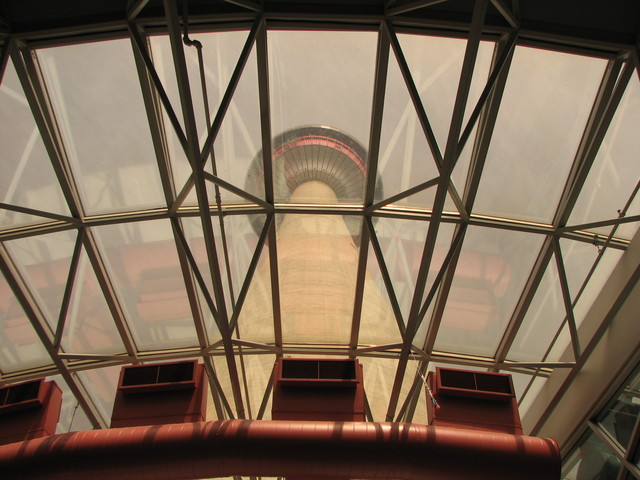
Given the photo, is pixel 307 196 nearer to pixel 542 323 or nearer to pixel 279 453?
pixel 279 453

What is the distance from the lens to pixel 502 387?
10.4 meters

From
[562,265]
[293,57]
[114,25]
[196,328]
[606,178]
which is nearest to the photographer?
[114,25]

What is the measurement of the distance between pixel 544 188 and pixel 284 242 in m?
6.41

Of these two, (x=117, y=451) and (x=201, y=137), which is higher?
(x=201, y=137)

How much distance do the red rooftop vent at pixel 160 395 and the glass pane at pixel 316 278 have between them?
11.6 ft

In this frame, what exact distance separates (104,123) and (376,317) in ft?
27.9

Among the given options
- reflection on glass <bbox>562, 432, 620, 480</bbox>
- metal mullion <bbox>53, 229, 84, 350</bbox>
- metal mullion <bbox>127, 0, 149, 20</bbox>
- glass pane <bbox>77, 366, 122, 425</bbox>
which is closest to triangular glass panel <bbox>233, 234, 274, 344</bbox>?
glass pane <bbox>77, 366, 122, 425</bbox>

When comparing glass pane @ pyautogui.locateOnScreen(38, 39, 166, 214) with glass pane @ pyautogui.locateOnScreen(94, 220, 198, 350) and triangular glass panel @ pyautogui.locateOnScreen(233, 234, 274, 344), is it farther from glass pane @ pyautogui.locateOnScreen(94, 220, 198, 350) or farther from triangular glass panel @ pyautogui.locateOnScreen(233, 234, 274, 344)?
triangular glass panel @ pyautogui.locateOnScreen(233, 234, 274, 344)

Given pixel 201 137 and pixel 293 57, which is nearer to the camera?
pixel 293 57

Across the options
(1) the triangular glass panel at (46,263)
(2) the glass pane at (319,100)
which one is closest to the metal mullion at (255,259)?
(2) the glass pane at (319,100)

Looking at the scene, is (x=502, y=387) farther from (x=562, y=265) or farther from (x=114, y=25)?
(x=114, y=25)

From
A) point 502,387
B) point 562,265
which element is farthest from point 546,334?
point 502,387

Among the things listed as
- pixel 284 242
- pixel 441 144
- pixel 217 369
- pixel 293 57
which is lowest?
pixel 217 369

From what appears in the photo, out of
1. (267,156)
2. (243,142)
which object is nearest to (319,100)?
(267,156)
